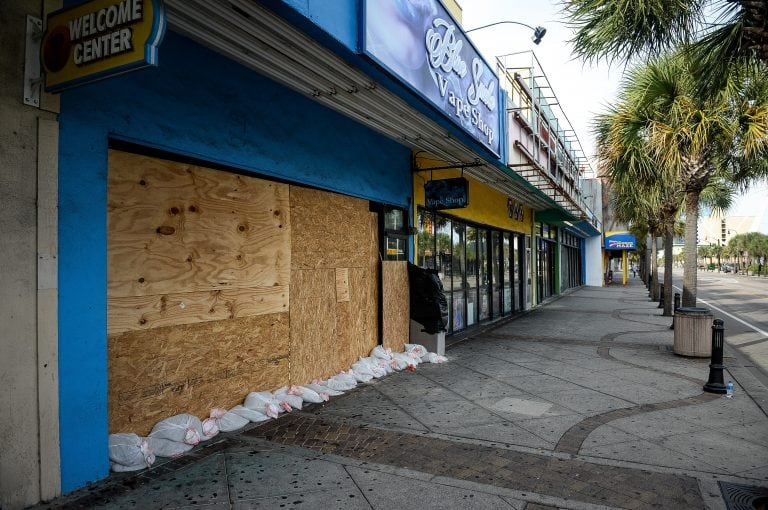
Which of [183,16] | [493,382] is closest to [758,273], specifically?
[493,382]

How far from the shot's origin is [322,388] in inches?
260

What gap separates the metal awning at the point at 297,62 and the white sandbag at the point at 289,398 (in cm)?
365

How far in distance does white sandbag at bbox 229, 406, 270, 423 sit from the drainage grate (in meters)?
4.39

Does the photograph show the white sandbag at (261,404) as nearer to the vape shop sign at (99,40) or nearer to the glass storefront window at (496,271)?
the vape shop sign at (99,40)

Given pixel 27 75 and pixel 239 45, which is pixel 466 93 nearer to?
pixel 239 45

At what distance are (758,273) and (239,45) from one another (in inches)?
3619

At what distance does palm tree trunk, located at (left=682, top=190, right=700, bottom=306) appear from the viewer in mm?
11125

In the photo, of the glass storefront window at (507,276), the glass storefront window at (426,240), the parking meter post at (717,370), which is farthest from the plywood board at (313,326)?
the glass storefront window at (507,276)

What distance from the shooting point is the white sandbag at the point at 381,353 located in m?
8.21

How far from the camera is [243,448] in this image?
15.4 ft

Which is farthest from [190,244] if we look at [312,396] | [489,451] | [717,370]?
[717,370]

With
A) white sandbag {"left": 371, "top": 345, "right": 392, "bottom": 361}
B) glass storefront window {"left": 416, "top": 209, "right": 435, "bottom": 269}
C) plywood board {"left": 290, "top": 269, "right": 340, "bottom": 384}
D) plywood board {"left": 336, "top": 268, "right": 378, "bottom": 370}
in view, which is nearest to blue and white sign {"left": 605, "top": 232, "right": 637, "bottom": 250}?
glass storefront window {"left": 416, "top": 209, "right": 435, "bottom": 269}

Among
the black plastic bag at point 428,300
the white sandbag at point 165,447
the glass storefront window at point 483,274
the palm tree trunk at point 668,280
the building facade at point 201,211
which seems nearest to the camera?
the building facade at point 201,211

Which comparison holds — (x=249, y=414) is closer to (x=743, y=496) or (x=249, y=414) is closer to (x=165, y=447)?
(x=165, y=447)
